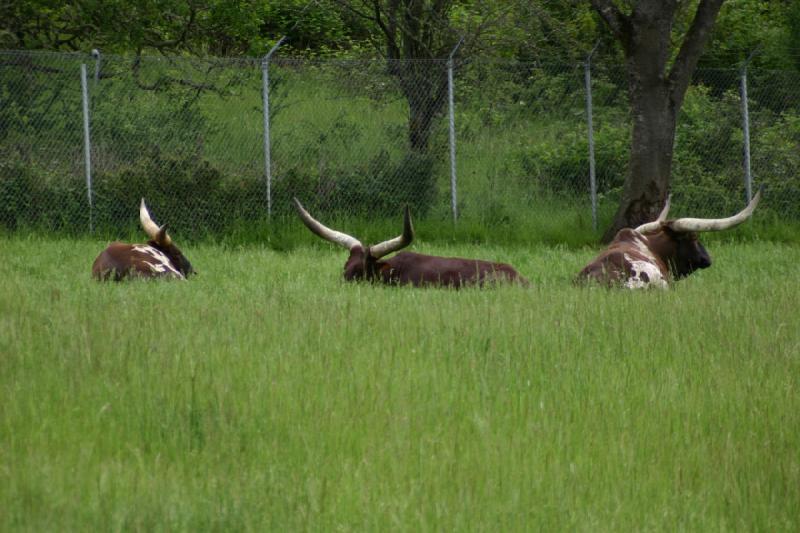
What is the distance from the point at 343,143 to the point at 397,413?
10.9 meters

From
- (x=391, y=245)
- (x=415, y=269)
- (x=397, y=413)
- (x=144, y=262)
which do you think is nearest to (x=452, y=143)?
(x=391, y=245)

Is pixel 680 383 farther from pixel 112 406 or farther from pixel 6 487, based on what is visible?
pixel 6 487

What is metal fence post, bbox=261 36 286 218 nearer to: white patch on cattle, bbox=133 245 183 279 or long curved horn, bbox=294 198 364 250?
long curved horn, bbox=294 198 364 250

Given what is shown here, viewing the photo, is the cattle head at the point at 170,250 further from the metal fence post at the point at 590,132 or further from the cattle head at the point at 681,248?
the metal fence post at the point at 590,132

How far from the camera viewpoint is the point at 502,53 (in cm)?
1864

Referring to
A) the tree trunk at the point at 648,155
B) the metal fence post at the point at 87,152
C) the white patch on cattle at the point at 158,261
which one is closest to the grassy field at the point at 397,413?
the white patch on cattle at the point at 158,261

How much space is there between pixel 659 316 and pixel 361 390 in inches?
129

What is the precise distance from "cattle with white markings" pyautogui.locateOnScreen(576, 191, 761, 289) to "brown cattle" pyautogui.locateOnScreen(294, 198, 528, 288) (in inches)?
29.9

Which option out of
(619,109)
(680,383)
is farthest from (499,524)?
(619,109)

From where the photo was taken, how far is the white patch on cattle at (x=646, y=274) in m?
10.2

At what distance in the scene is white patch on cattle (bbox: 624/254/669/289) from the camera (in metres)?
10.2

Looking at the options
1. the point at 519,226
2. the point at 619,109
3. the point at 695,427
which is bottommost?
the point at 519,226

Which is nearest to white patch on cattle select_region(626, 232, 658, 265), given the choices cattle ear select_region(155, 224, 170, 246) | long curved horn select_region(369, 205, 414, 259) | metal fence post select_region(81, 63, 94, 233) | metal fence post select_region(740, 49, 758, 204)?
long curved horn select_region(369, 205, 414, 259)

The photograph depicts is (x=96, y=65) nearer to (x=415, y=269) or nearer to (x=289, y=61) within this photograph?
(x=289, y=61)
